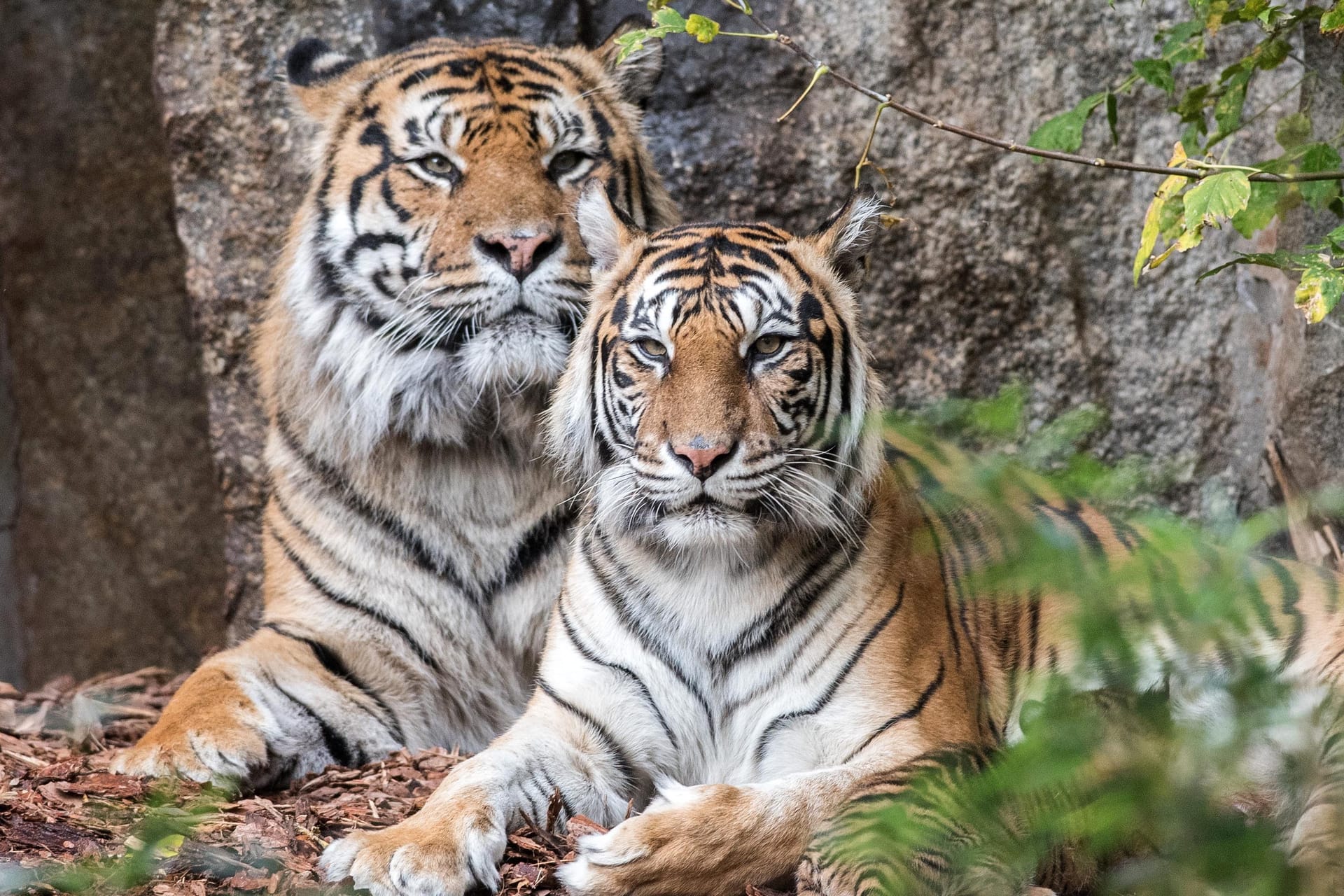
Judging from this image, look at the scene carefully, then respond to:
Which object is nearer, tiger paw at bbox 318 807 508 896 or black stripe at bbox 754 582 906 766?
tiger paw at bbox 318 807 508 896

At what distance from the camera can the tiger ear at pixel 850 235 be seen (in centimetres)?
289

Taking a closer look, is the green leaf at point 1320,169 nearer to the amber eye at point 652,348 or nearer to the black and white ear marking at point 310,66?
the amber eye at point 652,348

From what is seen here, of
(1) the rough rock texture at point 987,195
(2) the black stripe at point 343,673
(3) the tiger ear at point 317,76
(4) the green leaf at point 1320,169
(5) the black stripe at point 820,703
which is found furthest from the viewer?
(1) the rough rock texture at point 987,195

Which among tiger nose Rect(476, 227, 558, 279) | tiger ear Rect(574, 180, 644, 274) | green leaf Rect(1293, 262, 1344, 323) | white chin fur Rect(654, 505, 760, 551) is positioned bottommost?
white chin fur Rect(654, 505, 760, 551)

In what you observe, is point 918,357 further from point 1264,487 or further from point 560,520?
point 560,520

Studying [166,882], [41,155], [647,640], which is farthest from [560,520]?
[41,155]

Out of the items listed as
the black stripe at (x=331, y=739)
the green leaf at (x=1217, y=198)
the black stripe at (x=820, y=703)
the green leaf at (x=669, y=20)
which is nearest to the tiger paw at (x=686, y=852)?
the black stripe at (x=820, y=703)

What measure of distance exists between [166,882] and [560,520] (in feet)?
4.63

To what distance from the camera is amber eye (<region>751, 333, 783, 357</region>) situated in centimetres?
271

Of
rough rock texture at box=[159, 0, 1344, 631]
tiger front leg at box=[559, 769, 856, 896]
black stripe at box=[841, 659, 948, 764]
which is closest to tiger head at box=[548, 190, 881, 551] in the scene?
black stripe at box=[841, 659, 948, 764]

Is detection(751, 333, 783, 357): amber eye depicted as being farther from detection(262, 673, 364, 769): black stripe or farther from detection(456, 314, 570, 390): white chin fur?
detection(262, 673, 364, 769): black stripe

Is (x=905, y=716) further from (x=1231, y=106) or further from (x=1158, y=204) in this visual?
(x=1231, y=106)

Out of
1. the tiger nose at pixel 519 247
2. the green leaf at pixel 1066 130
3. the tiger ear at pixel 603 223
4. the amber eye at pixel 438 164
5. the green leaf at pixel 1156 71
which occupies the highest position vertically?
the green leaf at pixel 1156 71

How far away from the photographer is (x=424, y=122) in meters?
3.50
